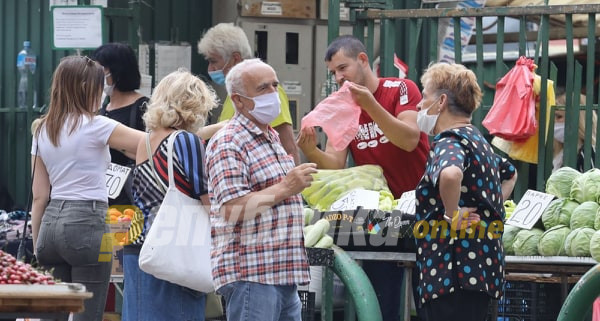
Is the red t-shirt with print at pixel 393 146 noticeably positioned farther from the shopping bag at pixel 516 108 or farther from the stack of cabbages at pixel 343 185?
the shopping bag at pixel 516 108

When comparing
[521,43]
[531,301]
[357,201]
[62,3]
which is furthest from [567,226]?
[62,3]

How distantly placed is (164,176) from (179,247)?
330 mm

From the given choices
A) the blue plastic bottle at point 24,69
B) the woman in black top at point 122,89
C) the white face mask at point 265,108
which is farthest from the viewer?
the blue plastic bottle at point 24,69

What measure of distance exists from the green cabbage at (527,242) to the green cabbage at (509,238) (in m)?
0.06

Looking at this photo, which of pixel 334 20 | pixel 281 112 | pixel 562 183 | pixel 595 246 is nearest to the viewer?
pixel 595 246

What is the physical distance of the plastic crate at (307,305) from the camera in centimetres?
629

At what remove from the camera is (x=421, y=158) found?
647 cm

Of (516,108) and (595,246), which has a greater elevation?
(516,108)

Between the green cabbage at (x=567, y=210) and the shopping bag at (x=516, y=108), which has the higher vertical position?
the shopping bag at (x=516, y=108)

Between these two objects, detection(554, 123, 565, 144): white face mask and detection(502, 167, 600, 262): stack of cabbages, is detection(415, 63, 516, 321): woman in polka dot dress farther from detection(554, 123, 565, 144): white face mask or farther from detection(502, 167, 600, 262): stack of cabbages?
detection(554, 123, 565, 144): white face mask

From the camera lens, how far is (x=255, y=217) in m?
4.57

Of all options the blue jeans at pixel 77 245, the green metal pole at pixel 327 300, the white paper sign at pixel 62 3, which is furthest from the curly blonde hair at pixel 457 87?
the white paper sign at pixel 62 3

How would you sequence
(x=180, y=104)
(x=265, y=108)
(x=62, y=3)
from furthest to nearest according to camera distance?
(x=62, y=3) < (x=180, y=104) < (x=265, y=108)

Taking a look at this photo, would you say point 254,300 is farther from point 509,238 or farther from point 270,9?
point 270,9
